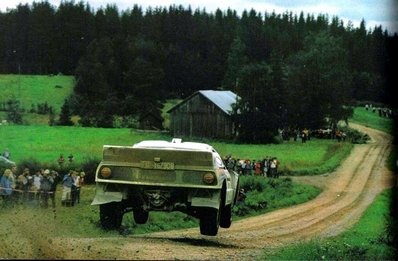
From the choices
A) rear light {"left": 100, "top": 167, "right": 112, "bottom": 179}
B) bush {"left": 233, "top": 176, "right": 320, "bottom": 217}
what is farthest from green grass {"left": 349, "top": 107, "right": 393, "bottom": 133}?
rear light {"left": 100, "top": 167, "right": 112, "bottom": 179}

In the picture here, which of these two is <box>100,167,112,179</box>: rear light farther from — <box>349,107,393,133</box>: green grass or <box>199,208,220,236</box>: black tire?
<box>349,107,393,133</box>: green grass

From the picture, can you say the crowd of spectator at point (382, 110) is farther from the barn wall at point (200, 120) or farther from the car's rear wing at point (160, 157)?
the car's rear wing at point (160, 157)

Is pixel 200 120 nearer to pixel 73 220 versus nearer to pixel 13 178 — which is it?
pixel 73 220

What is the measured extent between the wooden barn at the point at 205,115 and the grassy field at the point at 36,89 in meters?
1.94

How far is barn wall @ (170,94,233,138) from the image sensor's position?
13.5 metres

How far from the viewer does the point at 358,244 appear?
12.5 meters

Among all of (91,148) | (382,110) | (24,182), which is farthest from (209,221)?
(382,110)

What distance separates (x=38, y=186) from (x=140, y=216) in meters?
2.56

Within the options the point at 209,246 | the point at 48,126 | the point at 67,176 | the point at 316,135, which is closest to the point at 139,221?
the point at 209,246

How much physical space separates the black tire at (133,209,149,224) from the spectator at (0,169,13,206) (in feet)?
8.95

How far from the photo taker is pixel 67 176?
13641 mm

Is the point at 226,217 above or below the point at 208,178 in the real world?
below

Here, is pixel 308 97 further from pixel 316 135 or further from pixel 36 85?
pixel 36 85

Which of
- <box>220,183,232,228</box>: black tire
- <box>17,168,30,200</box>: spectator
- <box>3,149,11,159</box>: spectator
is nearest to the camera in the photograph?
<box>220,183,232,228</box>: black tire
